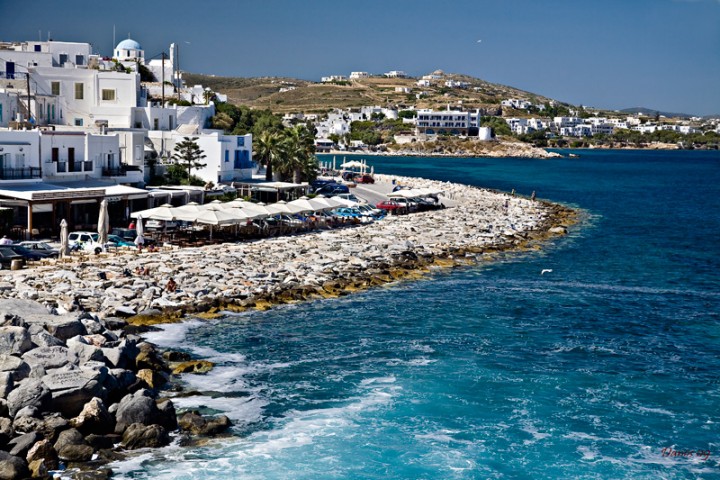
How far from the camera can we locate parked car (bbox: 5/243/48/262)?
113 ft

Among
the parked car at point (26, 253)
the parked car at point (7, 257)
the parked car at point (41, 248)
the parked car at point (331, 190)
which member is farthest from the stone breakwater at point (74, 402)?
the parked car at point (331, 190)

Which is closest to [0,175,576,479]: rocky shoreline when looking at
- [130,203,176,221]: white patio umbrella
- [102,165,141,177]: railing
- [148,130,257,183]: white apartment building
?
[130,203,176,221]: white patio umbrella

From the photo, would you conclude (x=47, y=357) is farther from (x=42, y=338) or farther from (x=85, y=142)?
(x=85, y=142)

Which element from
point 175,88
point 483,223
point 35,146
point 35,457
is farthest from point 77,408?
point 175,88

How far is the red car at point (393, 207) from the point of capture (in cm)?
6412

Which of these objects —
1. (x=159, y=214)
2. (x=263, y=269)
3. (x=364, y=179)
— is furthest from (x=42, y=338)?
(x=364, y=179)

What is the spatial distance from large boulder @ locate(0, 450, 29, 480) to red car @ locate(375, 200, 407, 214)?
48.5 metres

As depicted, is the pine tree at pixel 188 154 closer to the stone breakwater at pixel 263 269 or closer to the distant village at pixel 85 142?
the distant village at pixel 85 142

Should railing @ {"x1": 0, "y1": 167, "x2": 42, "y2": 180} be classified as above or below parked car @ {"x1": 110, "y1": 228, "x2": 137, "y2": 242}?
above

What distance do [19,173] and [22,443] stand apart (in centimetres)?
2703

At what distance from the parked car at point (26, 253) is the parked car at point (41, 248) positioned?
0.29m

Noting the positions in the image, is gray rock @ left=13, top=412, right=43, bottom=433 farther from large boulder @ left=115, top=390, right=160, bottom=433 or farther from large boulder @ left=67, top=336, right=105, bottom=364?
large boulder @ left=67, top=336, right=105, bottom=364

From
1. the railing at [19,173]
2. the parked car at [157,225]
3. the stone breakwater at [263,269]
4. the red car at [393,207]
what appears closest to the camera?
the stone breakwater at [263,269]

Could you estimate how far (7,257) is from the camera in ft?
111
